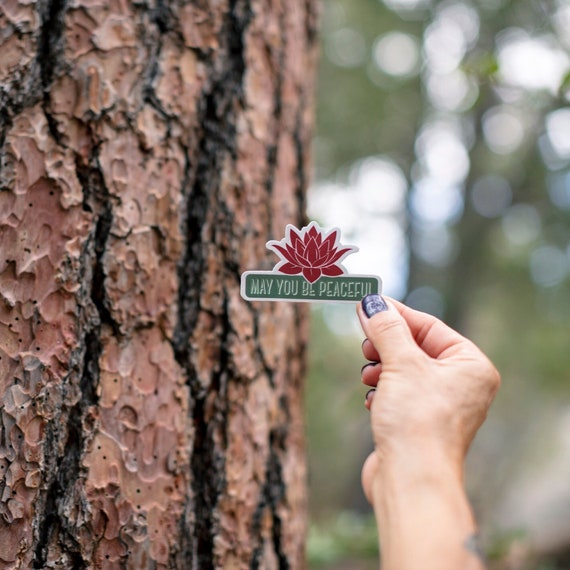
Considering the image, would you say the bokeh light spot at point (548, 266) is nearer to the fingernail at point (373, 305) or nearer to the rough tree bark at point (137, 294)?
the rough tree bark at point (137, 294)

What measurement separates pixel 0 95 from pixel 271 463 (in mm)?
924

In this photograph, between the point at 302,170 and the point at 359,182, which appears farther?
the point at 359,182

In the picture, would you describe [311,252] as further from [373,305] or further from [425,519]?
[425,519]

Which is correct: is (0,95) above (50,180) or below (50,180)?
above

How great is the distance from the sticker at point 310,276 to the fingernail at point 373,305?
3 cm

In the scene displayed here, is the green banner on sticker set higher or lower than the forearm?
higher

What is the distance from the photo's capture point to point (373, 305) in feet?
3.14

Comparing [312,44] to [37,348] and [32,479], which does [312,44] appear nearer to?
[37,348]

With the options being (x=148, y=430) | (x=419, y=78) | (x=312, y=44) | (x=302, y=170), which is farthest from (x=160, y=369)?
(x=419, y=78)

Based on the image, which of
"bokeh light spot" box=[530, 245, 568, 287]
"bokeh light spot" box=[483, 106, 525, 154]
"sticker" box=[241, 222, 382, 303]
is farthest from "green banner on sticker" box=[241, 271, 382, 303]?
"bokeh light spot" box=[483, 106, 525, 154]

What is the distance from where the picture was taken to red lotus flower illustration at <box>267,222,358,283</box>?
100 cm

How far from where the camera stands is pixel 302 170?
167 cm

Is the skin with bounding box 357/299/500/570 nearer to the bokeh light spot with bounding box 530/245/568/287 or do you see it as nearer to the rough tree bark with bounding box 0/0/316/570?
the rough tree bark with bounding box 0/0/316/570

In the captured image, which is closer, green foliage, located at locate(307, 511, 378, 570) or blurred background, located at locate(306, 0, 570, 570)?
green foliage, located at locate(307, 511, 378, 570)
